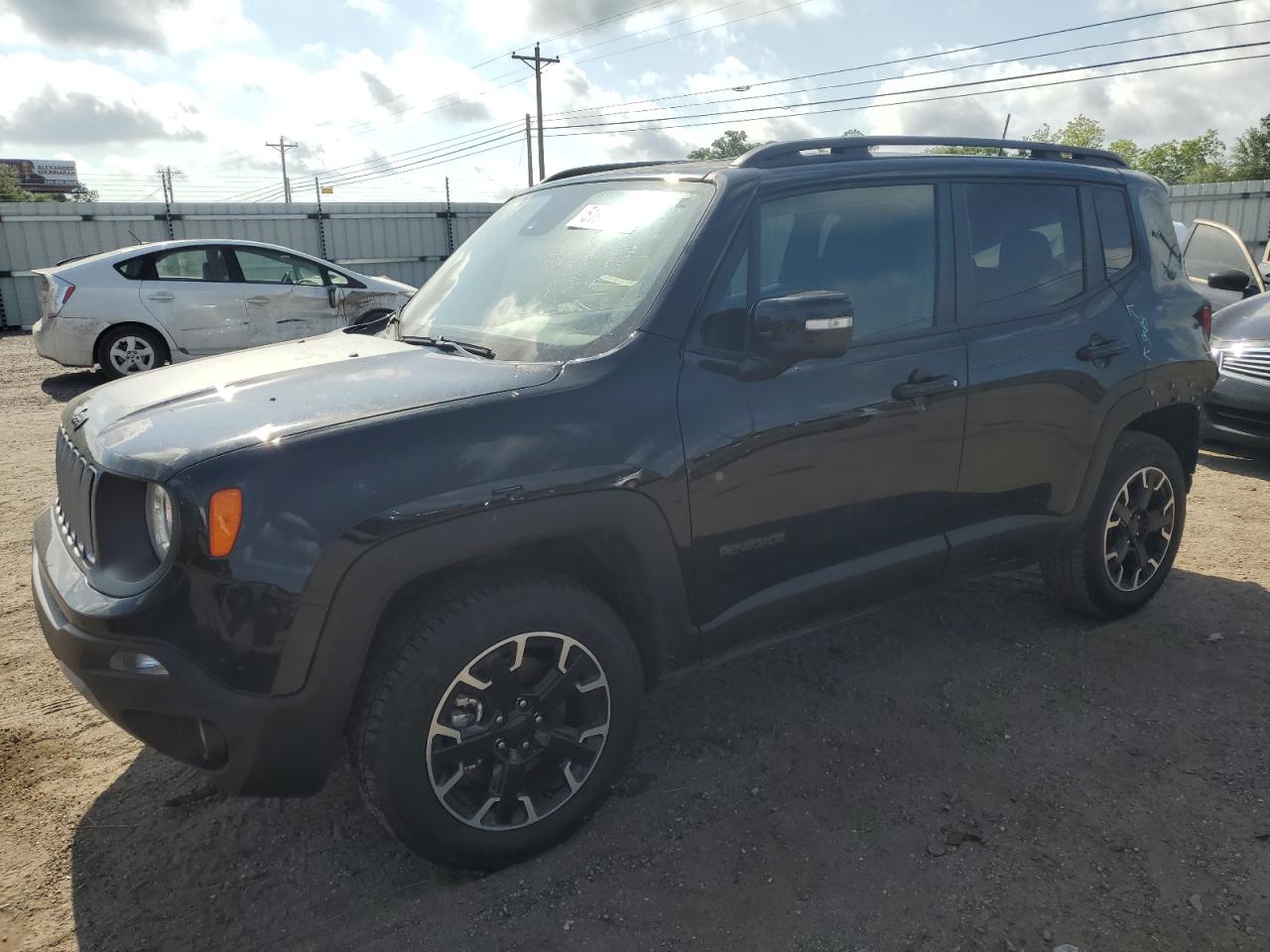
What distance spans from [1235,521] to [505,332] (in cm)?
480

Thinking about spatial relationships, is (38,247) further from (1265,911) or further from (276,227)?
(1265,911)

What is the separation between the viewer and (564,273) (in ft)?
10.3

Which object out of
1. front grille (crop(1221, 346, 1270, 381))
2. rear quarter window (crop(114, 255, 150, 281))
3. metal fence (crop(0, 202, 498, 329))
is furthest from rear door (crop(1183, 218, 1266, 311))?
metal fence (crop(0, 202, 498, 329))

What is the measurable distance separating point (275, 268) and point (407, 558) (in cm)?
938

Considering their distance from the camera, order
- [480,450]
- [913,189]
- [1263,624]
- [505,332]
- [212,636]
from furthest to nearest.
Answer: [1263,624] → [913,189] → [505,332] → [480,450] → [212,636]

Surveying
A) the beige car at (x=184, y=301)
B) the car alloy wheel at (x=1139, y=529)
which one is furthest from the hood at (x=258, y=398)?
the beige car at (x=184, y=301)

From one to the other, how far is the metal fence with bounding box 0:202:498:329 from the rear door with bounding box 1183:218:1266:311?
1057 centimetres

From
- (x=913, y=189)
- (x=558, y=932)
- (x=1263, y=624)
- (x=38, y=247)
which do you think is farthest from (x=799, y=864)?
(x=38, y=247)

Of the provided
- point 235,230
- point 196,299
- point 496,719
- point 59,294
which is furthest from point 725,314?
point 235,230

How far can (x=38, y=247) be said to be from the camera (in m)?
17.2

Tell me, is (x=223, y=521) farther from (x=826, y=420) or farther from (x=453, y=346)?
(x=826, y=420)

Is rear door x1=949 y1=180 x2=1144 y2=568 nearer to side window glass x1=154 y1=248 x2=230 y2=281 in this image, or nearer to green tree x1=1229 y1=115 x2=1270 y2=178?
side window glass x1=154 y1=248 x2=230 y2=281

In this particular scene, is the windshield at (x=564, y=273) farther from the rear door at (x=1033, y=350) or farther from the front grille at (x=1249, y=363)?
the front grille at (x=1249, y=363)

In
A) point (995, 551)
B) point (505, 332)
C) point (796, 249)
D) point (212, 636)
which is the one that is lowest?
point (995, 551)
